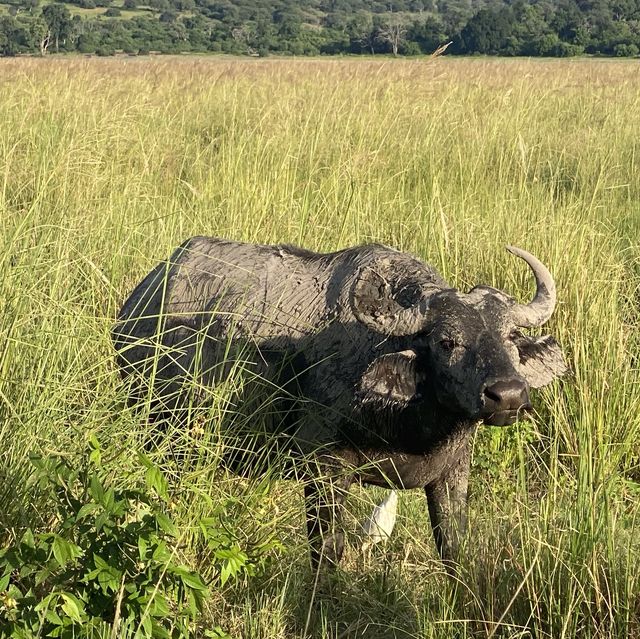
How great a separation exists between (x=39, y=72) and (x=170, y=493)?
10.5m

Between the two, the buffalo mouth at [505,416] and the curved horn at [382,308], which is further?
the curved horn at [382,308]

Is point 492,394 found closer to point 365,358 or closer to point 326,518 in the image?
point 365,358

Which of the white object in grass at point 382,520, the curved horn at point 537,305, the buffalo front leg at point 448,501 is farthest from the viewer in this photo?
the white object in grass at point 382,520

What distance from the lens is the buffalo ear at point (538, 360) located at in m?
3.86

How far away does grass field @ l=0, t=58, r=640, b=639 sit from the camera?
3.39 meters

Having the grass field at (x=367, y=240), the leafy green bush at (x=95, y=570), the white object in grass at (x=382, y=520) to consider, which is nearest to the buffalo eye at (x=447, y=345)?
the grass field at (x=367, y=240)

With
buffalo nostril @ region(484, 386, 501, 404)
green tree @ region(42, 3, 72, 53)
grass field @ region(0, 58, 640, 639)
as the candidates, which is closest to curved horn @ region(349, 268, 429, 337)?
buffalo nostril @ region(484, 386, 501, 404)

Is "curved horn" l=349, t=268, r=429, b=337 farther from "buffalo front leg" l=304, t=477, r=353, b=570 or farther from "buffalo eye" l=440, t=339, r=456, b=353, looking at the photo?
"buffalo front leg" l=304, t=477, r=353, b=570

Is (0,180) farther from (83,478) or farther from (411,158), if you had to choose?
(83,478)

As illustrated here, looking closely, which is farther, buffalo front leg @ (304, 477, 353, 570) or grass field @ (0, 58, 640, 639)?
buffalo front leg @ (304, 477, 353, 570)

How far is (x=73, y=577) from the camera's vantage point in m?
3.06

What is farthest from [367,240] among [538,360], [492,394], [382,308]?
[492,394]

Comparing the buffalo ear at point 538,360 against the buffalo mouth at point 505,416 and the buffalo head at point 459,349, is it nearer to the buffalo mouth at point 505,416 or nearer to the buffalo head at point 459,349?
the buffalo head at point 459,349

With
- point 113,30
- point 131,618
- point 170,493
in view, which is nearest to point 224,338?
point 170,493
